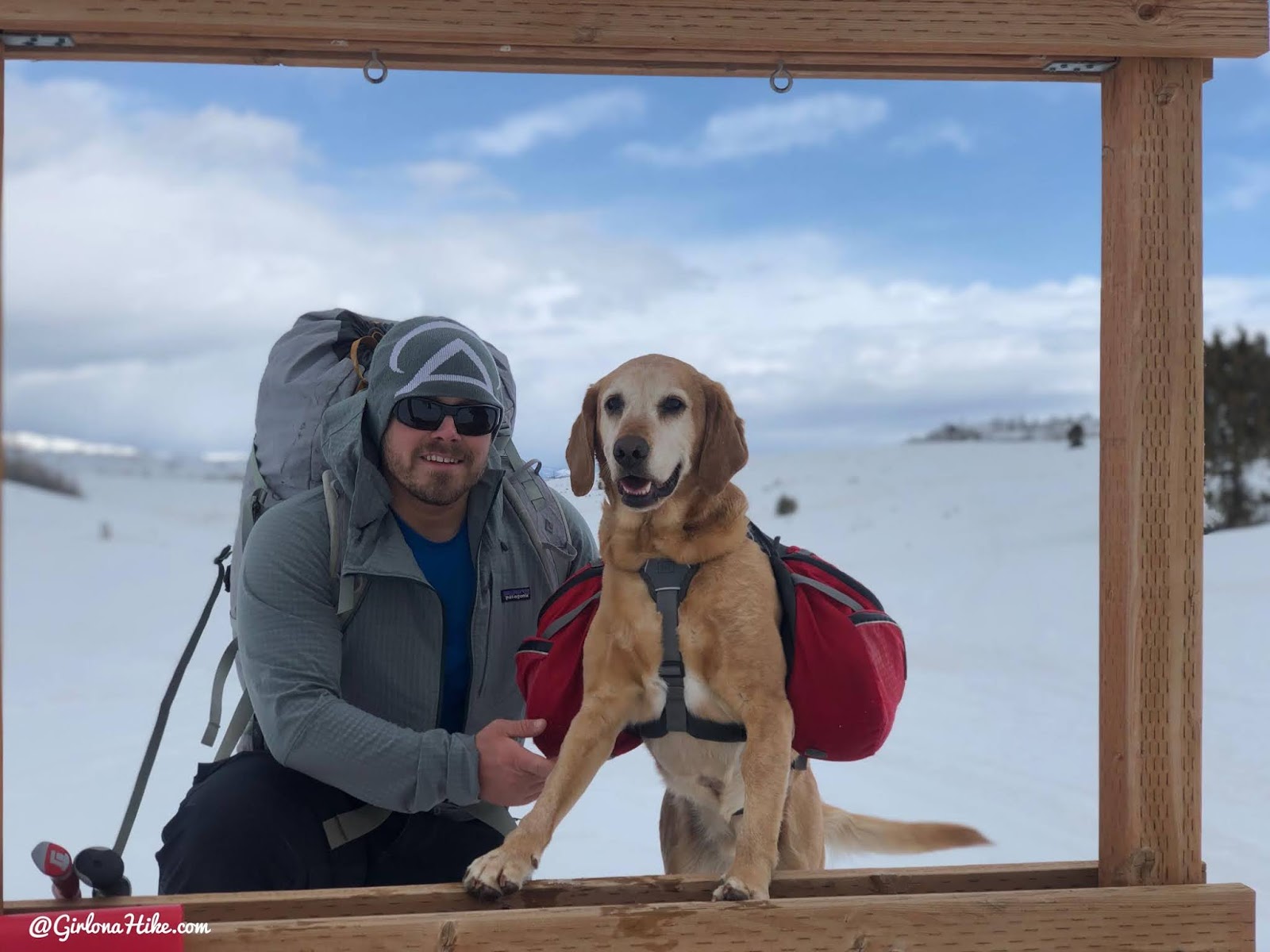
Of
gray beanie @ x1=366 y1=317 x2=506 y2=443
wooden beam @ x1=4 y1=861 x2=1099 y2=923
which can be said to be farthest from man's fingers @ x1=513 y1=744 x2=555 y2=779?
gray beanie @ x1=366 y1=317 x2=506 y2=443

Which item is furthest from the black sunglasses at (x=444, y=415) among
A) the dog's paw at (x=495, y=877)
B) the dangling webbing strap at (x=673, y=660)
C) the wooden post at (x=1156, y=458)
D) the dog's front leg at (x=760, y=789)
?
the wooden post at (x=1156, y=458)

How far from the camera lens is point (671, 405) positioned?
6.55 feet

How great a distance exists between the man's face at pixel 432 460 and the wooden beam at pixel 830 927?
1012 mm

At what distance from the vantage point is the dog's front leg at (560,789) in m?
1.73

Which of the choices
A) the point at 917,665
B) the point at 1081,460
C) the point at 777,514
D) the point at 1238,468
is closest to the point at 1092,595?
the point at 917,665

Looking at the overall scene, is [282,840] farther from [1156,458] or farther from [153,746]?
[1156,458]

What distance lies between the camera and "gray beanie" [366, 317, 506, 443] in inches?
91.1

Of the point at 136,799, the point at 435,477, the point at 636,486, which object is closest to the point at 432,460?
the point at 435,477

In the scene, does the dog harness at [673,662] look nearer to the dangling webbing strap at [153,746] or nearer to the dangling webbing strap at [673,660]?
the dangling webbing strap at [673,660]

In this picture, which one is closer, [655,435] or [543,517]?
[655,435]

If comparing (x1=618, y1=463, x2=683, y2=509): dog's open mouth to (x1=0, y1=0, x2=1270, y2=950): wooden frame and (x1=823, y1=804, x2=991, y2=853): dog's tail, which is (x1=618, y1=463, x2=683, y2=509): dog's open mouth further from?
(x1=823, y1=804, x2=991, y2=853): dog's tail

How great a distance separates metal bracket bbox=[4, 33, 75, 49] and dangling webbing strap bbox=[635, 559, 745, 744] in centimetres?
128

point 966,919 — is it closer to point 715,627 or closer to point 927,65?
point 715,627

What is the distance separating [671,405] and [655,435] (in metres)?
0.07
